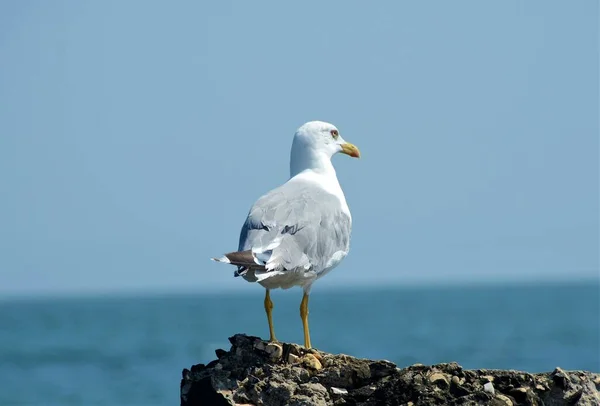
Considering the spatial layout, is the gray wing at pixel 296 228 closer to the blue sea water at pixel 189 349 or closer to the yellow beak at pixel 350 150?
the yellow beak at pixel 350 150

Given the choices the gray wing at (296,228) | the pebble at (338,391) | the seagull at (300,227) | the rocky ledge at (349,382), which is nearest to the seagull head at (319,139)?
the seagull at (300,227)

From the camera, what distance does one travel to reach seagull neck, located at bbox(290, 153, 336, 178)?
32.9 ft

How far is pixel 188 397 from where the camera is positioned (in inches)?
279

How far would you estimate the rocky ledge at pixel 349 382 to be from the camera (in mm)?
6539

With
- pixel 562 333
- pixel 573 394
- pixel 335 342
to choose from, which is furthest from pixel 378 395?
pixel 562 333

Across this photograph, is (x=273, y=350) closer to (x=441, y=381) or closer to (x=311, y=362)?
(x=311, y=362)

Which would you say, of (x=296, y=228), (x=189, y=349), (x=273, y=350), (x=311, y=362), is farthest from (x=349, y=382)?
(x=189, y=349)

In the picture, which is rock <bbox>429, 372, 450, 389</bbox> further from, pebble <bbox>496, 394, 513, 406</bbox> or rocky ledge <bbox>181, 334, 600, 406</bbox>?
pebble <bbox>496, 394, 513, 406</bbox>

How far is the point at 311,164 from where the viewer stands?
1003cm

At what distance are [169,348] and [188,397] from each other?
29604 mm

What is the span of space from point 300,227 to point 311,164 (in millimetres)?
1445

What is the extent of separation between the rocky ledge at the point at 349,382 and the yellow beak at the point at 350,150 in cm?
358

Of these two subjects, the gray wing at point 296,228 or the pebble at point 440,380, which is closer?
the pebble at point 440,380

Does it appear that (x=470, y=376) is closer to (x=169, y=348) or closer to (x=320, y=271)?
(x=320, y=271)
